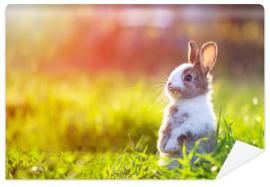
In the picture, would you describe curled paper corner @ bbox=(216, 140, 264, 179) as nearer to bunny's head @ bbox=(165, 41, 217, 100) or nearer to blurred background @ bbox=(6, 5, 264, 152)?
blurred background @ bbox=(6, 5, 264, 152)

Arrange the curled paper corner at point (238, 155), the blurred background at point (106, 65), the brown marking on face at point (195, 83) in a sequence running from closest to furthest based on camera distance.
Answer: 1. the brown marking on face at point (195, 83)
2. the curled paper corner at point (238, 155)
3. the blurred background at point (106, 65)

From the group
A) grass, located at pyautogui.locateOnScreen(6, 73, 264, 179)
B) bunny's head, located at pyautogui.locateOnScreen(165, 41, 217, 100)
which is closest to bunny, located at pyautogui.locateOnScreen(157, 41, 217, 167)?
bunny's head, located at pyautogui.locateOnScreen(165, 41, 217, 100)

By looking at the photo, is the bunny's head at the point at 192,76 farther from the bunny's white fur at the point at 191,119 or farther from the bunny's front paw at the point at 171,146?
the bunny's front paw at the point at 171,146

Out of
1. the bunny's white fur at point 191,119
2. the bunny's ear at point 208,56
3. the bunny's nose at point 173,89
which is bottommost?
the bunny's white fur at point 191,119

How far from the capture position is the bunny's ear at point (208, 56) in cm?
310

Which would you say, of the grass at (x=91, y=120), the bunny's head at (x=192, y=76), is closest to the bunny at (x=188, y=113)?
the bunny's head at (x=192, y=76)

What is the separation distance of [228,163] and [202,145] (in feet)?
0.57

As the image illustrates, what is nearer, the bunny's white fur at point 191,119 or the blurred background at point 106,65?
the bunny's white fur at point 191,119

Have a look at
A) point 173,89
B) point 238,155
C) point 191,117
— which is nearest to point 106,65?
point 173,89

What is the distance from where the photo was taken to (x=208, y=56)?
10.3 feet

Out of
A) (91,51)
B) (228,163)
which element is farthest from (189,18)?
(228,163)

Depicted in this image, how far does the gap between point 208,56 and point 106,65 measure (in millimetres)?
468

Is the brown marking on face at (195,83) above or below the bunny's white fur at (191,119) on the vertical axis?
above

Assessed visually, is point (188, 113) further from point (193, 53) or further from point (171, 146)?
point (193, 53)
